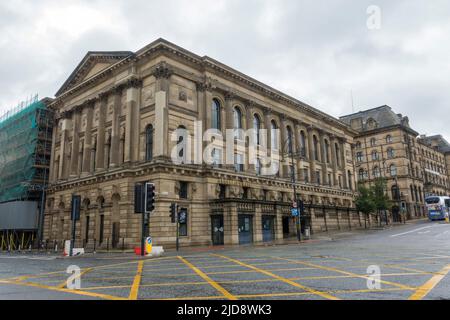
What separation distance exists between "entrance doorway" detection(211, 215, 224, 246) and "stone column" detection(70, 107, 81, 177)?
18.9 metres

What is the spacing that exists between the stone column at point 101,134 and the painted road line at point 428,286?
32.5 m

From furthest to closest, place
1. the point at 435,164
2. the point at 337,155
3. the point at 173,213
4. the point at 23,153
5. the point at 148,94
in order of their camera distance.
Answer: the point at 435,164, the point at 337,155, the point at 23,153, the point at 148,94, the point at 173,213

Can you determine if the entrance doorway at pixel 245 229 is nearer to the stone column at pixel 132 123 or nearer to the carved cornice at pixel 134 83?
the stone column at pixel 132 123

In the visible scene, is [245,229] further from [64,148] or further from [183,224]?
[64,148]

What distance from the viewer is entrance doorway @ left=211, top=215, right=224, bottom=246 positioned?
3172 cm

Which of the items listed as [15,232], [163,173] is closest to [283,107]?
[163,173]

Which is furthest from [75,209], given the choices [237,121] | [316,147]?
[316,147]

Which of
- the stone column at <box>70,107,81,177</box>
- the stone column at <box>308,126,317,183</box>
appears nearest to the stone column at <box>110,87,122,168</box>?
the stone column at <box>70,107,81,177</box>

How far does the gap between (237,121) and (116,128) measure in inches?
532

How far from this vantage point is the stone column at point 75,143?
40.8m

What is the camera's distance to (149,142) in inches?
1305

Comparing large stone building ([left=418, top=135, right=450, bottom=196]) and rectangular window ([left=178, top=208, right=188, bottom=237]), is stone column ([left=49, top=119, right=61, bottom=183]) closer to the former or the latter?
rectangular window ([left=178, top=208, right=188, bottom=237])

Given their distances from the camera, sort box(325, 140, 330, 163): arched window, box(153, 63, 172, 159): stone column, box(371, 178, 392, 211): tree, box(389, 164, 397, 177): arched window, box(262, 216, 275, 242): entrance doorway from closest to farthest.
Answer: box(153, 63, 172, 159): stone column → box(262, 216, 275, 242): entrance doorway → box(371, 178, 392, 211): tree → box(325, 140, 330, 163): arched window → box(389, 164, 397, 177): arched window
